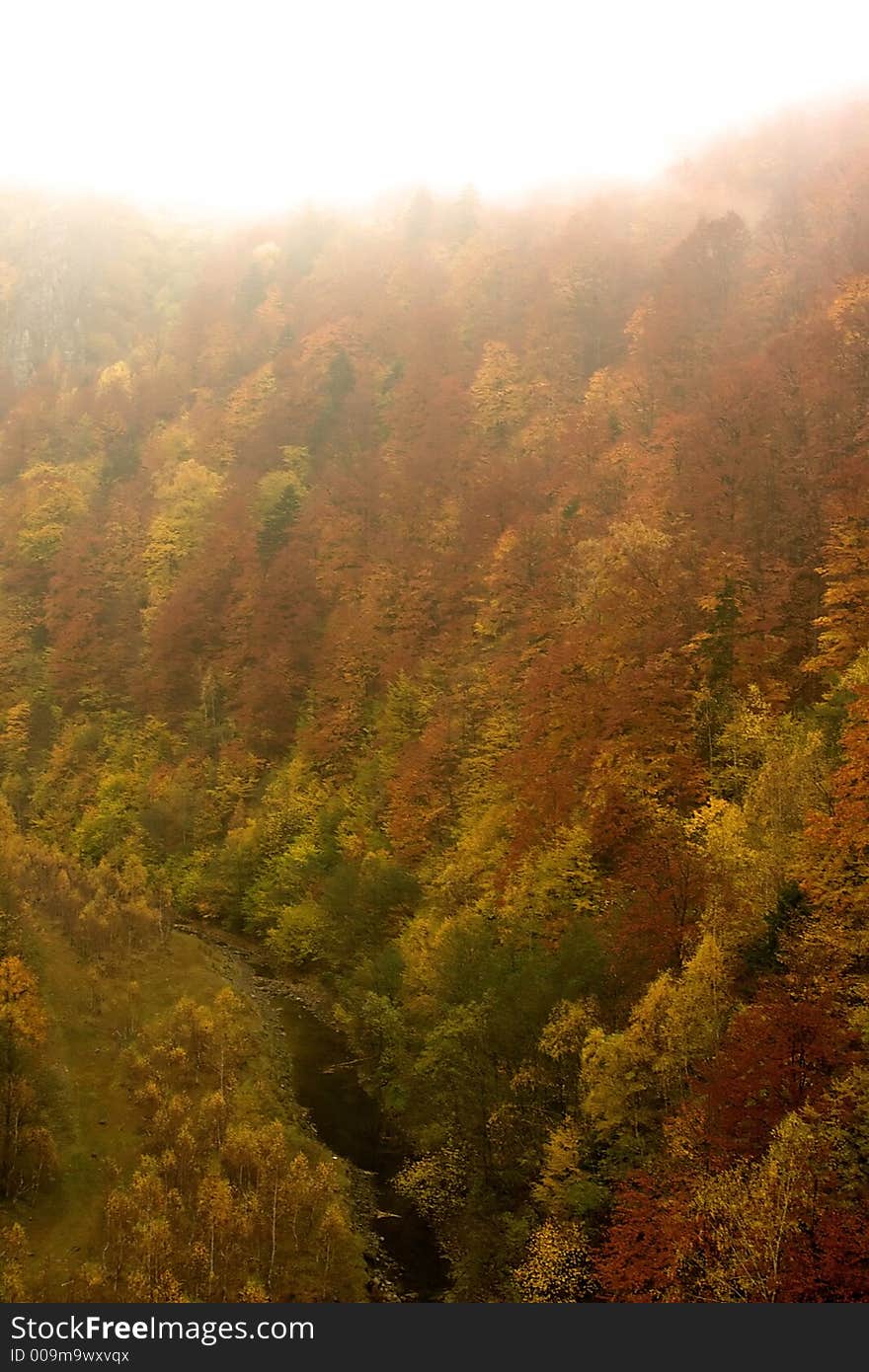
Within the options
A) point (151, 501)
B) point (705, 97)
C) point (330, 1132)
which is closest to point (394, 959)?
point (330, 1132)

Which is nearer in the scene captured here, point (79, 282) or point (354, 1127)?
point (354, 1127)

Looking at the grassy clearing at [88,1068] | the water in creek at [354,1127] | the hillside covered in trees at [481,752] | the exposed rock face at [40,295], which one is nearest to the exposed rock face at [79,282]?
the exposed rock face at [40,295]

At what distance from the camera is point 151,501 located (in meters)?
91.0

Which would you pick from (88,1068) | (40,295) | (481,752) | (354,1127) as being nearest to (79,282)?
(40,295)

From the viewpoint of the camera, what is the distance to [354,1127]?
3494 cm

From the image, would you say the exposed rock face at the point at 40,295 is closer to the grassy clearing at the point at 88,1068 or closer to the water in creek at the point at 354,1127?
the grassy clearing at the point at 88,1068

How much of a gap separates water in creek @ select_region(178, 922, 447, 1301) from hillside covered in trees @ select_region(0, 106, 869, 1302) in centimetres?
87

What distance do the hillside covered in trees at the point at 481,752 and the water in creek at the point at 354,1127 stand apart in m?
0.87

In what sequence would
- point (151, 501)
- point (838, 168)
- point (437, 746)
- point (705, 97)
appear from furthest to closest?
point (705, 97)
point (151, 501)
point (838, 168)
point (437, 746)

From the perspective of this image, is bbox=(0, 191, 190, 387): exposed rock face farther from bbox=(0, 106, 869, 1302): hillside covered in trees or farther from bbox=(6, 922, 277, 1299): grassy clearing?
bbox=(6, 922, 277, 1299): grassy clearing

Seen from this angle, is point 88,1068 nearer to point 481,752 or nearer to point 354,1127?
point 354,1127

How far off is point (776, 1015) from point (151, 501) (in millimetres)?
86915

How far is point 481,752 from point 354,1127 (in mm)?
21493

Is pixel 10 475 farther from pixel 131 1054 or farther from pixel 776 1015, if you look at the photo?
pixel 776 1015
